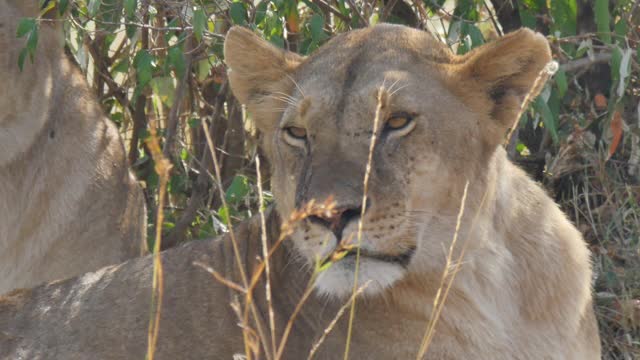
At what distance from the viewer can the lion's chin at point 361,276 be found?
2.92 metres

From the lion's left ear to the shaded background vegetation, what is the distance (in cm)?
91

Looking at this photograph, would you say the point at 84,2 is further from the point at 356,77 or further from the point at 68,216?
the point at 356,77

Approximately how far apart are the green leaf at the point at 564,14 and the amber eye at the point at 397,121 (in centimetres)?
159

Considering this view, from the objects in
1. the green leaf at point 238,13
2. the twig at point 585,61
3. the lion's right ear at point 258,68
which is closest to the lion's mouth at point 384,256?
the lion's right ear at point 258,68

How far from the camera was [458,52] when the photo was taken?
4488 mm

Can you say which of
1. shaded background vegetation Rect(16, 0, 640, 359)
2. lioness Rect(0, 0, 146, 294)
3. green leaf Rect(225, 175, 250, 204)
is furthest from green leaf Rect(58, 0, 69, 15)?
green leaf Rect(225, 175, 250, 204)

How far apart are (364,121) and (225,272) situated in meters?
0.78

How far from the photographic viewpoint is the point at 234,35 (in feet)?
11.6

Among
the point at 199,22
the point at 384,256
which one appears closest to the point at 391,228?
the point at 384,256

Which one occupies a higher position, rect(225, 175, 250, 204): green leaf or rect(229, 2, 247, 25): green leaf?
rect(229, 2, 247, 25): green leaf

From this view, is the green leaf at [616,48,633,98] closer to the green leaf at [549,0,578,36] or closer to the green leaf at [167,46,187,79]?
the green leaf at [549,0,578,36]

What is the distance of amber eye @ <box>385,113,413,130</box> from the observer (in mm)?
3162

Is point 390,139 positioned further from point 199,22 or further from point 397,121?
point 199,22

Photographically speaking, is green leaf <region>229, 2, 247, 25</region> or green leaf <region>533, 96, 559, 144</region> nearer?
green leaf <region>533, 96, 559, 144</region>
